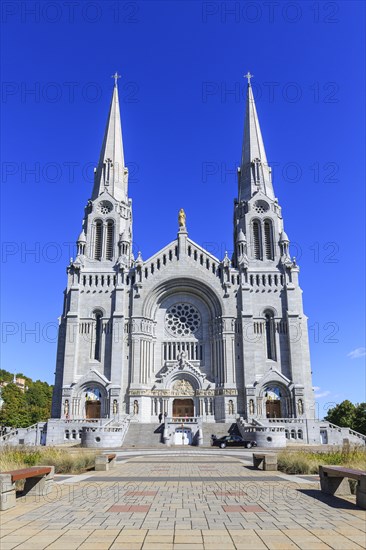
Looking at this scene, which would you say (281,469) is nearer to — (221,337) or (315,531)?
(315,531)

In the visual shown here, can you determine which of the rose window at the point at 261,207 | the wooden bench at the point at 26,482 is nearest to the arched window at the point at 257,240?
the rose window at the point at 261,207

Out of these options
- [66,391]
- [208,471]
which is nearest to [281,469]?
[208,471]

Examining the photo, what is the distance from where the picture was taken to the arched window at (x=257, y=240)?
2079 inches

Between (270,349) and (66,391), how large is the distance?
20950 mm

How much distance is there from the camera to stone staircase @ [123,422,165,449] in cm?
3890

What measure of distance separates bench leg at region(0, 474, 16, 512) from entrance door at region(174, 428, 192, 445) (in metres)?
31.4

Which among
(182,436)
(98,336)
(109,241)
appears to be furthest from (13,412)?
(182,436)

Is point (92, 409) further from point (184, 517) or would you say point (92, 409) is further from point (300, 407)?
point (184, 517)

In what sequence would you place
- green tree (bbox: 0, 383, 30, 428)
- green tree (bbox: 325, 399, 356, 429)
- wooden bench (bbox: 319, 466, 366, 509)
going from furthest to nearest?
green tree (bbox: 0, 383, 30, 428) < green tree (bbox: 325, 399, 356, 429) < wooden bench (bbox: 319, 466, 366, 509)

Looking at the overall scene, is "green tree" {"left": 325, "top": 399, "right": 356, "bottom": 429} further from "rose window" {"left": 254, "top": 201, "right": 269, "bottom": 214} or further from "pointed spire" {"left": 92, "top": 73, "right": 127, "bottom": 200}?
"pointed spire" {"left": 92, "top": 73, "right": 127, "bottom": 200}

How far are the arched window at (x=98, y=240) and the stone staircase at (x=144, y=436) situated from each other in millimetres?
19556

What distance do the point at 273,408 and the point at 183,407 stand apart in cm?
901

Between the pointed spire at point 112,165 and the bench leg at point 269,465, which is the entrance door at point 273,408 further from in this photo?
the bench leg at point 269,465

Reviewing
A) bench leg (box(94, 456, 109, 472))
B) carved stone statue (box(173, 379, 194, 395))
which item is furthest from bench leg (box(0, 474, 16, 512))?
carved stone statue (box(173, 379, 194, 395))
